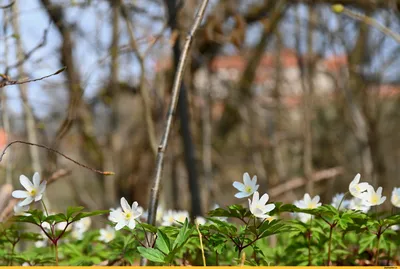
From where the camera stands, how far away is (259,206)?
3.89ft

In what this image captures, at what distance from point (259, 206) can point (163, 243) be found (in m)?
0.23

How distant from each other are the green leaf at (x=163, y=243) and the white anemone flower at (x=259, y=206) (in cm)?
20

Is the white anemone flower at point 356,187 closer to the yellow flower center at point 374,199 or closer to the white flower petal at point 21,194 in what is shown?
the yellow flower center at point 374,199

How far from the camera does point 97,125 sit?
7.49 m

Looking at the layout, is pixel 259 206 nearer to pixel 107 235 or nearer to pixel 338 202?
pixel 338 202

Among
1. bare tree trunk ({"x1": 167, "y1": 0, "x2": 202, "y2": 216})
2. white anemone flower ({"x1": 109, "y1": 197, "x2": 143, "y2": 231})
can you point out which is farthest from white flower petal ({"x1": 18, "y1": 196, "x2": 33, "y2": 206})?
bare tree trunk ({"x1": 167, "y1": 0, "x2": 202, "y2": 216})

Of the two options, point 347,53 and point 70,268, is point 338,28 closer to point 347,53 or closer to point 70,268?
point 347,53

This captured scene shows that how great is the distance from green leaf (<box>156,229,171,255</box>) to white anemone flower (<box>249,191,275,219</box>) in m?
0.20

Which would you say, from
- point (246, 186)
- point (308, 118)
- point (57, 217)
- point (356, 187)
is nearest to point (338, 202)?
point (356, 187)

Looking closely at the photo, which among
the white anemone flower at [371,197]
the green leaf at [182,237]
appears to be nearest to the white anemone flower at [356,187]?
the white anemone flower at [371,197]

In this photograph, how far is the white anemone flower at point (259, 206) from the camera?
3.84 ft

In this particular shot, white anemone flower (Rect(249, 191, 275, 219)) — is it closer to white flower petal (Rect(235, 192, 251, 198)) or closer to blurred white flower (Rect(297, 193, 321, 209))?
white flower petal (Rect(235, 192, 251, 198))

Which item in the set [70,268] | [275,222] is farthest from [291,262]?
[70,268]

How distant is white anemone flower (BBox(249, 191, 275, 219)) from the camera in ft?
3.84
